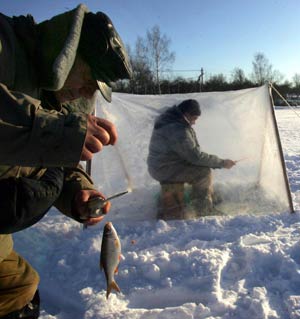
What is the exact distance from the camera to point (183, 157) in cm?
526

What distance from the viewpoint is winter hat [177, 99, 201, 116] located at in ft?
16.6

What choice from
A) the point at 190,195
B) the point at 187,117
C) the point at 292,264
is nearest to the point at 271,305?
the point at 292,264

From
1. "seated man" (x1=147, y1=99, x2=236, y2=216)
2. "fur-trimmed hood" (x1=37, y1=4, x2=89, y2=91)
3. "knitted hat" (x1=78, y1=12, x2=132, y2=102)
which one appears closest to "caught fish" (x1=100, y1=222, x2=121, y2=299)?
"knitted hat" (x1=78, y1=12, x2=132, y2=102)

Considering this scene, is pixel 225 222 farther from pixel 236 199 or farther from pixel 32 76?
pixel 32 76

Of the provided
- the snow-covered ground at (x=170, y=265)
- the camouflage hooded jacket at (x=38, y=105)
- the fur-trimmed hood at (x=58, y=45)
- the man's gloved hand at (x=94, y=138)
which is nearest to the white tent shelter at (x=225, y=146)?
the snow-covered ground at (x=170, y=265)

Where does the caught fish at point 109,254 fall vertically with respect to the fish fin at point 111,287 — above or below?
above

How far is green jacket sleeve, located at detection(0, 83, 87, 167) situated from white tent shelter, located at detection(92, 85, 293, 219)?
12.5ft

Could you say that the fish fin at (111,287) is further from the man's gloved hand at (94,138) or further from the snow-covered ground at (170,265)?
the man's gloved hand at (94,138)

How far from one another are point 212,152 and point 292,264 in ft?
6.74

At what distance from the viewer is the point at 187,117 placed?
513 centimetres

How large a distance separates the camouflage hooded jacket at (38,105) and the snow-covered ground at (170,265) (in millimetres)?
1187

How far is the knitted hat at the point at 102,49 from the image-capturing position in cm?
196

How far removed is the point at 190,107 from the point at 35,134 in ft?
13.0

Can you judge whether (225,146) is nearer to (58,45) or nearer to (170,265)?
(170,265)
